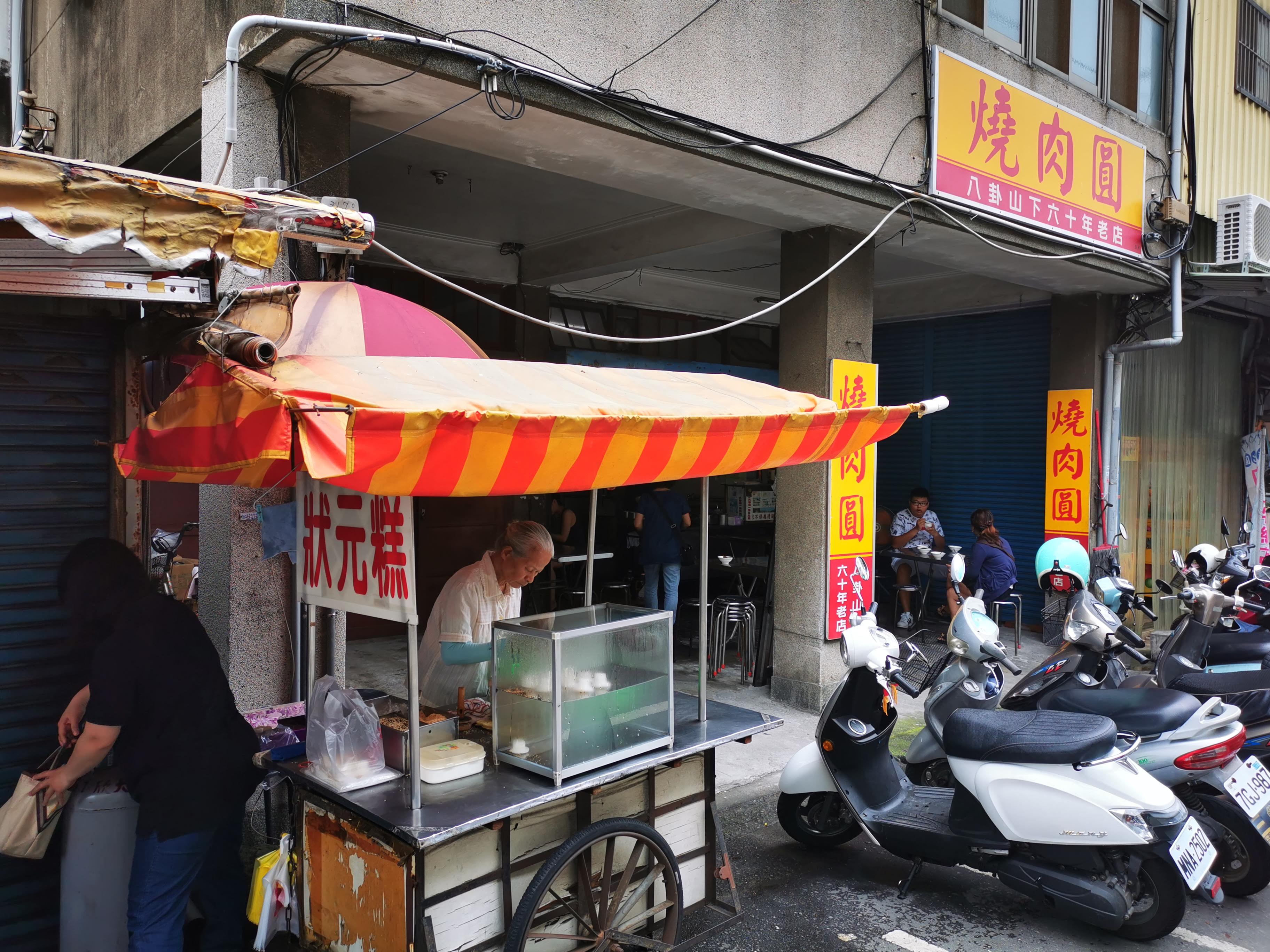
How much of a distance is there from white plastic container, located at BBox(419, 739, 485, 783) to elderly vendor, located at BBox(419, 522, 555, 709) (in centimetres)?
64

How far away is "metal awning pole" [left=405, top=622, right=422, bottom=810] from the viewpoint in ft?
9.34

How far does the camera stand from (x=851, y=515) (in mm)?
7090

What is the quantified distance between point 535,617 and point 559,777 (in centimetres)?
71

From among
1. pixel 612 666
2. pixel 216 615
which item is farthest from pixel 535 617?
pixel 216 615

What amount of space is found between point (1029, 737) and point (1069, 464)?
22.9ft

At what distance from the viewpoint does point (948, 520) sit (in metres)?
11.5

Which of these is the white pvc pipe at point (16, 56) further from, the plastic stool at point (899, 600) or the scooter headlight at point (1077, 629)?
the plastic stool at point (899, 600)

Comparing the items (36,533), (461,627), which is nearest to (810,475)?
(461,627)

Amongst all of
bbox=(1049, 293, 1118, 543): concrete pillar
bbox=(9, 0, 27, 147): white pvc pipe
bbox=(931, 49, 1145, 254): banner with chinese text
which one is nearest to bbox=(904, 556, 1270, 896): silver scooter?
bbox=(931, 49, 1145, 254): banner with chinese text

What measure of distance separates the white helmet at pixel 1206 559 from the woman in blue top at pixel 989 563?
1.80 m

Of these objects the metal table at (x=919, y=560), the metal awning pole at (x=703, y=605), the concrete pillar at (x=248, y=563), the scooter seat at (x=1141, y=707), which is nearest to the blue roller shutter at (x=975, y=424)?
the metal table at (x=919, y=560)

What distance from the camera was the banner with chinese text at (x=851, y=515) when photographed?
6918mm

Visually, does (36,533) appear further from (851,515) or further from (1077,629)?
(851,515)

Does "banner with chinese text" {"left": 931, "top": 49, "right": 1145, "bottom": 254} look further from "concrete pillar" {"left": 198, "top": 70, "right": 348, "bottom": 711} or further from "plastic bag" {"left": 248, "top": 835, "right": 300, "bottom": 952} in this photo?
"plastic bag" {"left": 248, "top": 835, "right": 300, "bottom": 952}
